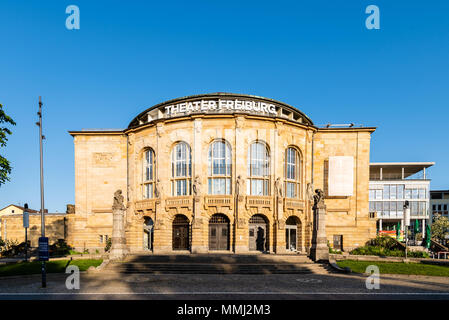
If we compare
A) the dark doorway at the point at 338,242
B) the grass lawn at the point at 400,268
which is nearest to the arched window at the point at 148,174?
the grass lawn at the point at 400,268

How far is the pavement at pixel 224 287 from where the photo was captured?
14.3 metres

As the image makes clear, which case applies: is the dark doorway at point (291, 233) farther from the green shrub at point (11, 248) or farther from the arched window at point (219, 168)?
the green shrub at point (11, 248)

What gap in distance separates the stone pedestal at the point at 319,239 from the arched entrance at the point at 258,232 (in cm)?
634

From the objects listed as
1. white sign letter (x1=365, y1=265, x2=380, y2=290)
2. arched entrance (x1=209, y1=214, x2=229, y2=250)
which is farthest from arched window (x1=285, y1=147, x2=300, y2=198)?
white sign letter (x1=365, y1=265, x2=380, y2=290)

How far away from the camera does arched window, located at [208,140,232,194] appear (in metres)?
31.0

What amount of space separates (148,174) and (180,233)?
8011 mm

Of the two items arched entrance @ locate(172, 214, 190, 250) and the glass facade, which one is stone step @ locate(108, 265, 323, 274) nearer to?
arched entrance @ locate(172, 214, 190, 250)

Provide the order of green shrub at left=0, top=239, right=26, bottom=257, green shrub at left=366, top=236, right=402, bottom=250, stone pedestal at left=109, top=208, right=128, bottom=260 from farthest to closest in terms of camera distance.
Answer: green shrub at left=0, top=239, right=26, bottom=257
green shrub at left=366, top=236, right=402, bottom=250
stone pedestal at left=109, top=208, right=128, bottom=260

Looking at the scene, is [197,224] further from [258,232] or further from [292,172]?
[292,172]

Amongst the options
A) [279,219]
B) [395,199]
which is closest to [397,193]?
[395,199]

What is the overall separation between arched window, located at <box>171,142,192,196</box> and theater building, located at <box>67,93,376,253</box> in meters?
0.11

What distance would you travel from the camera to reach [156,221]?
31266 mm
